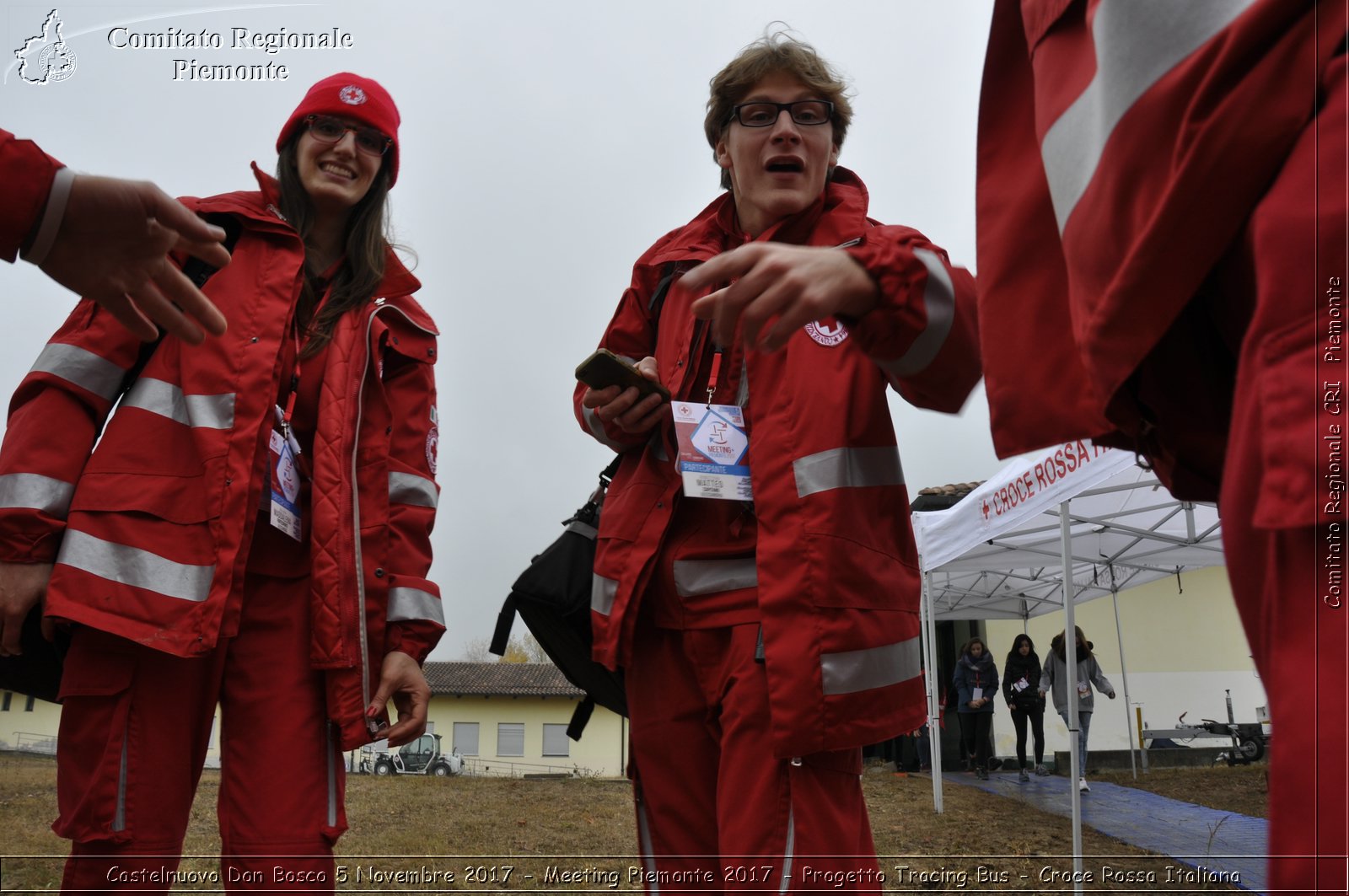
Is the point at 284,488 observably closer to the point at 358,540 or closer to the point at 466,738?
the point at 358,540

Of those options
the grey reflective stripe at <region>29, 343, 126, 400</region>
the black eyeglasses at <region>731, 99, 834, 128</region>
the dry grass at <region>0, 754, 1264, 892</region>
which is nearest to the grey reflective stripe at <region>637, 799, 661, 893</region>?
the grey reflective stripe at <region>29, 343, 126, 400</region>

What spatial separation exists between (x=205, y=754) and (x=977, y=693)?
15.0 metres

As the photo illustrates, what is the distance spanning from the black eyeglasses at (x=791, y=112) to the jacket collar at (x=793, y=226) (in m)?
0.14

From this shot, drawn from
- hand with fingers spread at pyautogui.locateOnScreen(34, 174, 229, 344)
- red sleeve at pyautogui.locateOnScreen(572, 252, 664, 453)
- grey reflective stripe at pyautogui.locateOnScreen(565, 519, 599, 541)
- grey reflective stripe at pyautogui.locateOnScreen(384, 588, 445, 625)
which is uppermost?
red sleeve at pyautogui.locateOnScreen(572, 252, 664, 453)

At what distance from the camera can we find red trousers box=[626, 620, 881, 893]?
1831mm

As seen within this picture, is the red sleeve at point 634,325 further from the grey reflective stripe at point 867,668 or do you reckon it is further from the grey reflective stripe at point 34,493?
the grey reflective stripe at point 34,493

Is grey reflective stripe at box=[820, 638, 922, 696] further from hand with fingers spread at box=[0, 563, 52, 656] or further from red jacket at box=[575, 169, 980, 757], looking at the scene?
hand with fingers spread at box=[0, 563, 52, 656]

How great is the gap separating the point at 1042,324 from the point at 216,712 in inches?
76.5

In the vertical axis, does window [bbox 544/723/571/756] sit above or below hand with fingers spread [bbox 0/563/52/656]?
below

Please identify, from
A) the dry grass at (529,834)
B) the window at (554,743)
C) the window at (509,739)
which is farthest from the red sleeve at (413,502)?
the window at (554,743)

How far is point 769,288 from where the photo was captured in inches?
54.1

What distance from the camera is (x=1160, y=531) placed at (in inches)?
447

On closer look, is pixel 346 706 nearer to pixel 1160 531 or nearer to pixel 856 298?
pixel 856 298

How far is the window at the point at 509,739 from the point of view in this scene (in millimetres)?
37688
